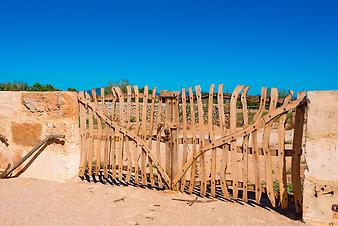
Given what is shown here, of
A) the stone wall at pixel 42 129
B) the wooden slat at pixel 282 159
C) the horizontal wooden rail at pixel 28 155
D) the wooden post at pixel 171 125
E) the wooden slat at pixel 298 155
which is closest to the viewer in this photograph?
the wooden slat at pixel 298 155

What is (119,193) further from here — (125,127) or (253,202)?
(253,202)

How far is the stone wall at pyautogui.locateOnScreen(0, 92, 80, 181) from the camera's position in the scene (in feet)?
18.9

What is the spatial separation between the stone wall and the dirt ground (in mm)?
386

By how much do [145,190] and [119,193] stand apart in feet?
1.59

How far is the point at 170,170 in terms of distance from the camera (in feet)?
17.7

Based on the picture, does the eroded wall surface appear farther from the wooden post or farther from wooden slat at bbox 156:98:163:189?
wooden slat at bbox 156:98:163:189

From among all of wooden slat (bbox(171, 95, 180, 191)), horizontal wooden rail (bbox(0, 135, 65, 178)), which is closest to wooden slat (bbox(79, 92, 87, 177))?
horizontal wooden rail (bbox(0, 135, 65, 178))

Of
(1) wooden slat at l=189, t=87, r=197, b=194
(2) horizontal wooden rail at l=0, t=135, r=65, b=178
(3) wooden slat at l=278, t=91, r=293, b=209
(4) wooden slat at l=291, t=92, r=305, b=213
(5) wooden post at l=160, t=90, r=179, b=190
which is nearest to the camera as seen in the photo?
(4) wooden slat at l=291, t=92, r=305, b=213

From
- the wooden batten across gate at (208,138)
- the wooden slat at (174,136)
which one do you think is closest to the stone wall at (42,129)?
the wooden batten across gate at (208,138)

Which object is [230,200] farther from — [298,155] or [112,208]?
[112,208]

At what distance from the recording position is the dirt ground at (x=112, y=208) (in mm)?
4113

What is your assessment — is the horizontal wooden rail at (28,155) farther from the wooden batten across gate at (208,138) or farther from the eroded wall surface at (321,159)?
the eroded wall surface at (321,159)

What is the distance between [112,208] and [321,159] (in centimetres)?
301

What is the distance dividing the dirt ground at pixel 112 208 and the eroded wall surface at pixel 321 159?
0.32m
